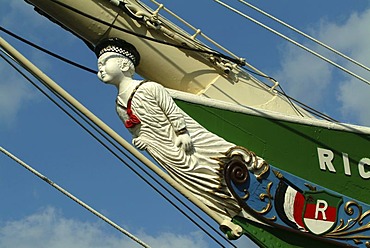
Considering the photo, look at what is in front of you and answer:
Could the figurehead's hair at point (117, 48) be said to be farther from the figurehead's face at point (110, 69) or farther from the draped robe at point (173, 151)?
the draped robe at point (173, 151)

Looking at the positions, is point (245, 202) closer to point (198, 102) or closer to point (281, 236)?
point (281, 236)

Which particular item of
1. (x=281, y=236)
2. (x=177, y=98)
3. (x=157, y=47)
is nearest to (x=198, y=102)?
(x=177, y=98)

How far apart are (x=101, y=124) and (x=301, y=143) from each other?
5.56ft

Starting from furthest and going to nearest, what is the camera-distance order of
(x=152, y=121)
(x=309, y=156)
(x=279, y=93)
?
(x=279, y=93) < (x=309, y=156) < (x=152, y=121)

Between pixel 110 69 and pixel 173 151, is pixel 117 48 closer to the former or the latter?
pixel 110 69

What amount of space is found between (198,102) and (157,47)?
2.09 feet

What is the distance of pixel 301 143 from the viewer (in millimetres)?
7426

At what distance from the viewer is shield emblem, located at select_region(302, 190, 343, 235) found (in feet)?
23.3

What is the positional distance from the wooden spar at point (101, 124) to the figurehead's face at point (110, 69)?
309 mm

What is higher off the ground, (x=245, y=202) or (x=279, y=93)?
(x=279, y=93)

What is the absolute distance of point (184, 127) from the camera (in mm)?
6941

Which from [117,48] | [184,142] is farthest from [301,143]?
[117,48]

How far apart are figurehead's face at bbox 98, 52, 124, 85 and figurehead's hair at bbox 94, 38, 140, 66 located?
0.21 feet

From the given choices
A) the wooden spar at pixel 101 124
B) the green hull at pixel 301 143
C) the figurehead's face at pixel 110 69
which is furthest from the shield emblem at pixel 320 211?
the figurehead's face at pixel 110 69
